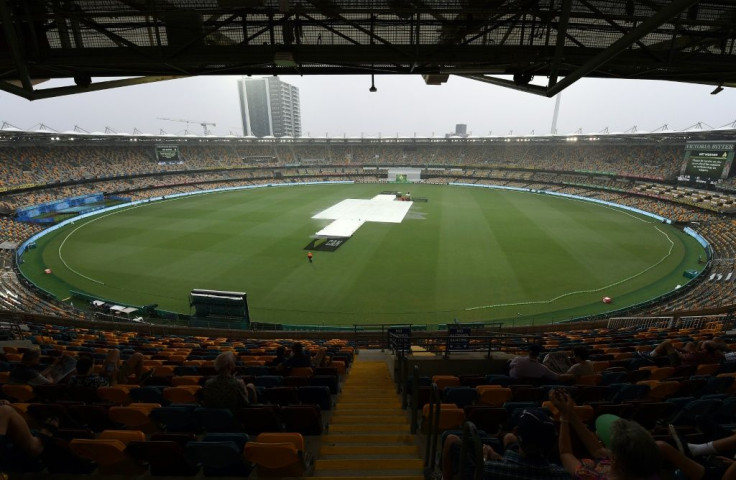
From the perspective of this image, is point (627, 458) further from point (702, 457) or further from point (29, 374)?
point (29, 374)

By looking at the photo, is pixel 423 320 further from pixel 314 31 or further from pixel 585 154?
pixel 585 154

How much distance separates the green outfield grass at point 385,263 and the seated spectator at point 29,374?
48.1 ft

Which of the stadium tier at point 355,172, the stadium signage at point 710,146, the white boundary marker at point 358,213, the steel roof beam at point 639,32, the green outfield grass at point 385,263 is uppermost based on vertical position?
the steel roof beam at point 639,32

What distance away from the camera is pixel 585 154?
73.1 metres

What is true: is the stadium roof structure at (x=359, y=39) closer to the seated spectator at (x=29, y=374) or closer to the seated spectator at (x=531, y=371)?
the seated spectator at (x=29, y=374)

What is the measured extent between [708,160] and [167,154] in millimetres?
93230

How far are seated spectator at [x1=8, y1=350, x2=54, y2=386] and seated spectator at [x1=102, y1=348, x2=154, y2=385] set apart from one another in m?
0.83

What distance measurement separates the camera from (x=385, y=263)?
28.8m

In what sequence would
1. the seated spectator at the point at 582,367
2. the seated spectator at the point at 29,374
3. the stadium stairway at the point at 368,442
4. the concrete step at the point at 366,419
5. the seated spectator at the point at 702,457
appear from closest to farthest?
the seated spectator at the point at 702,457 < the stadium stairway at the point at 368,442 < the seated spectator at the point at 29,374 < the concrete step at the point at 366,419 < the seated spectator at the point at 582,367

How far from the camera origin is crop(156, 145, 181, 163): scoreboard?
238 feet

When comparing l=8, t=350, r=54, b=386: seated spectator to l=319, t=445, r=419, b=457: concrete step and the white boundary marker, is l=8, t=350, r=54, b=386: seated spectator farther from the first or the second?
the white boundary marker

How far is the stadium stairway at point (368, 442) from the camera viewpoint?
4.25 metres

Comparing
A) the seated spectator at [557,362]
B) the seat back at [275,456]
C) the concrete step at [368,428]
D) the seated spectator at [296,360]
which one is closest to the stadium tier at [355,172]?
the seated spectator at [296,360]

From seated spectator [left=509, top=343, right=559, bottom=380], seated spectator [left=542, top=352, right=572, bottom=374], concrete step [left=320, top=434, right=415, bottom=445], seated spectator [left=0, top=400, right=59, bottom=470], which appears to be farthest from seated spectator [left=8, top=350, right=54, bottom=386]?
seated spectator [left=542, top=352, right=572, bottom=374]
